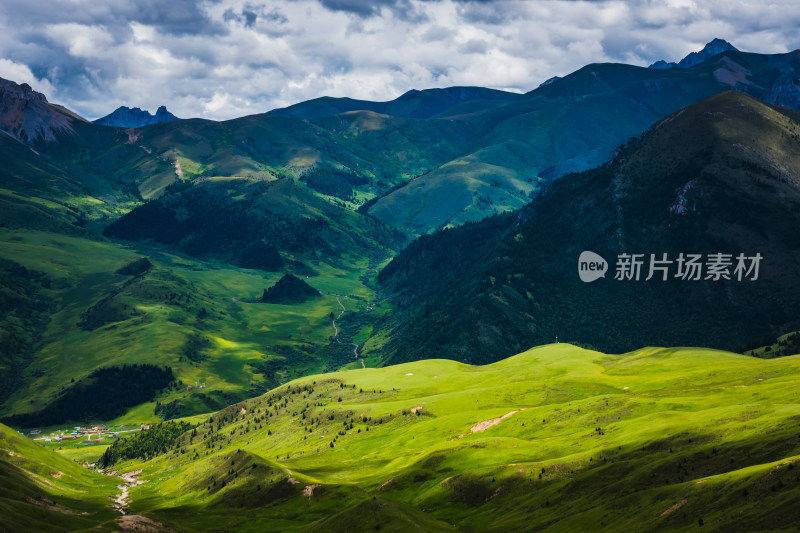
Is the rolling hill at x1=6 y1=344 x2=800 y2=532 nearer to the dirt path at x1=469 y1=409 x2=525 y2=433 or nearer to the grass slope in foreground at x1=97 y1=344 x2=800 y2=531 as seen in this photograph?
the grass slope in foreground at x1=97 y1=344 x2=800 y2=531

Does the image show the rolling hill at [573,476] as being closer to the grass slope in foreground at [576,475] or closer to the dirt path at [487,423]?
the grass slope in foreground at [576,475]

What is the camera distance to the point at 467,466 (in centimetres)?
15050

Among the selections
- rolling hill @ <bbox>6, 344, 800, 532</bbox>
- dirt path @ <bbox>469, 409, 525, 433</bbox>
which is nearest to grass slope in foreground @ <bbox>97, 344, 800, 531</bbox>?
rolling hill @ <bbox>6, 344, 800, 532</bbox>

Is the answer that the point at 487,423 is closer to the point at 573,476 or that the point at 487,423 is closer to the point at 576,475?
the point at 573,476

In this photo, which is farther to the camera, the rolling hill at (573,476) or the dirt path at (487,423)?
the dirt path at (487,423)

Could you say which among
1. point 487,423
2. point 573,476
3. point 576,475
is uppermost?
point 576,475

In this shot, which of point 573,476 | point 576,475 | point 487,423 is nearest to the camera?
point 576,475

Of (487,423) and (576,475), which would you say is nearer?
(576,475)

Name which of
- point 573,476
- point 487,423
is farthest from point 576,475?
point 487,423

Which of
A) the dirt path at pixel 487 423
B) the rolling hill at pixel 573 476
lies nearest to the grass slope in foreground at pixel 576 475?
the rolling hill at pixel 573 476

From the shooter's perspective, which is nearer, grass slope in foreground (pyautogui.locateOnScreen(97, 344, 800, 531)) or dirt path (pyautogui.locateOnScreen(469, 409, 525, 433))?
grass slope in foreground (pyautogui.locateOnScreen(97, 344, 800, 531))

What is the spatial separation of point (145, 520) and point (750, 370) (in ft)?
504

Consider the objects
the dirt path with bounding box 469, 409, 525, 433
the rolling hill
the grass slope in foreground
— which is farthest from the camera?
the dirt path with bounding box 469, 409, 525, 433

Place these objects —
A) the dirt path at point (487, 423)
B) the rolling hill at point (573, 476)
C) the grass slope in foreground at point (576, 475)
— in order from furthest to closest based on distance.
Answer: the dirt path at point (487, 423)
the rolling hill at point (573, 476)
the grass slope in foreground at point (576, 475)
